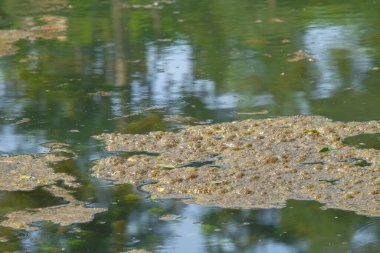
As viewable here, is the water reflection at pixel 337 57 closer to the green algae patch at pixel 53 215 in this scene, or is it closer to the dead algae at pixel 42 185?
the dead algae at pixel 42 185

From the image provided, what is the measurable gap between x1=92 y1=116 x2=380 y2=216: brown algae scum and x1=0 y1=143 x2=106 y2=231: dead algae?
15.8 inches

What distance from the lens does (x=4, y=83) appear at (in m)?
11.8

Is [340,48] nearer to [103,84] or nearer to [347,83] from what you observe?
[347,83]

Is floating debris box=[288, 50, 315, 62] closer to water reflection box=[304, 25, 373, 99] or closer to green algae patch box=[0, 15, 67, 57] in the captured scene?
water reflection box=[304, 25, 373, 99]

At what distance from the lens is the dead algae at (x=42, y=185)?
707 centimetres

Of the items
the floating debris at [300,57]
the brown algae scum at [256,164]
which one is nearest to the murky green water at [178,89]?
the floating debris at [300,57]

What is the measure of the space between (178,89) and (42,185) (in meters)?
3.28

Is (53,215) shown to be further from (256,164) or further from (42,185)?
(256,164)

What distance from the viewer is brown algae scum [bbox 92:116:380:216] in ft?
23.6

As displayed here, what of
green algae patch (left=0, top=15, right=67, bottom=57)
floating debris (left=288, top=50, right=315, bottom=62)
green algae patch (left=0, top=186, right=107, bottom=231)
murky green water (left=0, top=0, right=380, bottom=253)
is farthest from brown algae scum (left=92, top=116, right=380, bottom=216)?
green algae patch (left=0, top=15, right=67, bottom=57)

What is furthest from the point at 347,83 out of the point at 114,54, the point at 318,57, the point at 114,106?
the point at 114,54

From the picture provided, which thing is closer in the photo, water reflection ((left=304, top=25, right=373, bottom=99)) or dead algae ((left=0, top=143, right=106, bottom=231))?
dead algae ((left=0, top=143, right=106, bottom=231))

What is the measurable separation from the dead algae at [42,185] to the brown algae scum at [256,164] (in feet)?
1.32

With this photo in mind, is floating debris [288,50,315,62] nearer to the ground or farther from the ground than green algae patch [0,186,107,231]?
nearer to the ground
